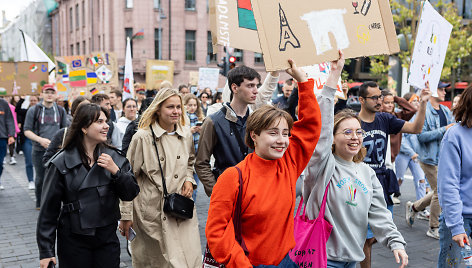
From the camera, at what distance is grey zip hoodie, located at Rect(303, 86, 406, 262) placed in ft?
9.78

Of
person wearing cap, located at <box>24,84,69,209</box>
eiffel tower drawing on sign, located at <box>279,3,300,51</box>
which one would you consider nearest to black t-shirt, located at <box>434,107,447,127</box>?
eiffel tower drawing on sign, located at <box>279,3,300,51</box>

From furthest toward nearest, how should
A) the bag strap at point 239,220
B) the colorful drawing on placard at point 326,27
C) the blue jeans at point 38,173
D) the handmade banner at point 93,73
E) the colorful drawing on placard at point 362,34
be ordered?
the handmade banner at point 93,73
the blue jeans at point 38,173
the colorful drawing on placard at point 362,34
the colorful drawing on placard at point 326,27
the bag strap at point 239,220

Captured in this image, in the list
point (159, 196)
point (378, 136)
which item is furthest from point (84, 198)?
point (378, 136)

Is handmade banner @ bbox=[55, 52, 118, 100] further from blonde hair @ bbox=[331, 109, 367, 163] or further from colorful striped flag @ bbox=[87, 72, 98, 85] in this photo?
blonde hair @ bbox=[331, 109, 367, 163]

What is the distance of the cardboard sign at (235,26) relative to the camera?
154 inches

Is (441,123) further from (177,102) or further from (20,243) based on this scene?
(20,243)

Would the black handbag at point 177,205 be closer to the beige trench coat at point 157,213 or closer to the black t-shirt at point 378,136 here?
the beige trench coat at point 157,213

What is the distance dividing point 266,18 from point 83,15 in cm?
4982

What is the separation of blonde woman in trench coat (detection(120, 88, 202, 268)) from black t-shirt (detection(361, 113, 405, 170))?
5.89 ft

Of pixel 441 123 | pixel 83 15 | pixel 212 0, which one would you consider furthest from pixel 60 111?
pixel 83 15

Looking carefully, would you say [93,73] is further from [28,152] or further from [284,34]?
[284,34]

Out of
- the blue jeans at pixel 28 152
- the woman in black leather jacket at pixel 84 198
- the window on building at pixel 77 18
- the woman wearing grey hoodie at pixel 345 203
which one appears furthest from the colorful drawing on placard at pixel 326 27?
the window on building at pixel 77 18

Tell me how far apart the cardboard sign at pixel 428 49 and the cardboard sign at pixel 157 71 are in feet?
42.7

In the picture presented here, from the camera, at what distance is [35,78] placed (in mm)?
11227
